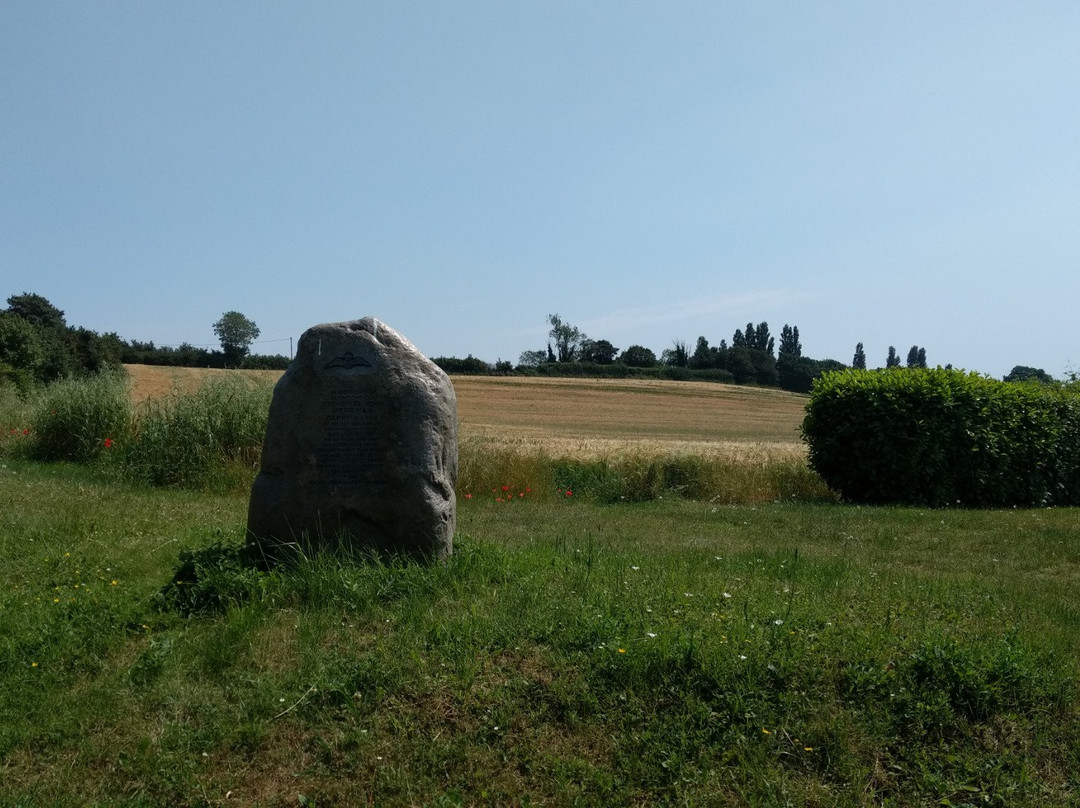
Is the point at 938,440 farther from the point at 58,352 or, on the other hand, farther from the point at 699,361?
the point at 699,361

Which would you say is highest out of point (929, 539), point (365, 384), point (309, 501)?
point (365, 384)

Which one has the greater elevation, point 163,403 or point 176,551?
point 163,403

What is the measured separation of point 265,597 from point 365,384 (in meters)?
1.98

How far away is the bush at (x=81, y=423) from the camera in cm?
1742

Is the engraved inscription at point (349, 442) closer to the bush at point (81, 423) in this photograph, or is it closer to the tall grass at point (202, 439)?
the tall grass at point (202, 439)

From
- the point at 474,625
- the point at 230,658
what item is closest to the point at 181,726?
the point at 230,658

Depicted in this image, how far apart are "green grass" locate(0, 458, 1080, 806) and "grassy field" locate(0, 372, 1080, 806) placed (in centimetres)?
2

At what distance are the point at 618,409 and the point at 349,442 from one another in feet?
135

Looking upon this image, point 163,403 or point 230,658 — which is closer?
point 230,658

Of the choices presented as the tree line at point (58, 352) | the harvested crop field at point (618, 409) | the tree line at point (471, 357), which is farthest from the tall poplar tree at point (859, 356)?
the tree line at point (58, 352)

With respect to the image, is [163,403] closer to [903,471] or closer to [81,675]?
[81,675]

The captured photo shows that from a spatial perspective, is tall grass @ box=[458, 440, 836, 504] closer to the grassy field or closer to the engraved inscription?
the grassy field

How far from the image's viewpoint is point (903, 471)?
16.0 metres

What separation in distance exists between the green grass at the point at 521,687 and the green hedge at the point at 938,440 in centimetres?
923
